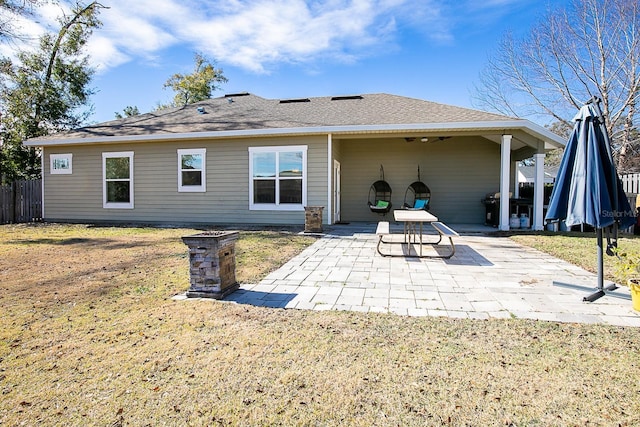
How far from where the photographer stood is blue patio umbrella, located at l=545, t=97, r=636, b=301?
3354 mm

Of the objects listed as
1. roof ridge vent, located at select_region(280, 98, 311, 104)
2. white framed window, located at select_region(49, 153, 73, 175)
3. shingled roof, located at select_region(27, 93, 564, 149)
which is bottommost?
white framed window, located at select_region(49, 153, 73, 175)

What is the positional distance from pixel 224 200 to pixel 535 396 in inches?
356

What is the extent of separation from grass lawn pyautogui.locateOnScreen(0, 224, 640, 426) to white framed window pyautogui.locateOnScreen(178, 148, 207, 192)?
22.2 ft

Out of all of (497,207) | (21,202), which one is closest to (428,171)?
(497,207)

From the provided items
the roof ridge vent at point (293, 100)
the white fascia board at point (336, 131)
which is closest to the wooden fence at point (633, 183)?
the white fascia board at point (336, 131)

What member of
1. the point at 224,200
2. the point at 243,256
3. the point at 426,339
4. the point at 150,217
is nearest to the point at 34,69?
the point at 150,217

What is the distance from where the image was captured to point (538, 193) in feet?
27.6

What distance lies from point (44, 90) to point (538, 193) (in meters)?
22.0

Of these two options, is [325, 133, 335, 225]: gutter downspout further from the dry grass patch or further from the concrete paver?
the dry grass patch

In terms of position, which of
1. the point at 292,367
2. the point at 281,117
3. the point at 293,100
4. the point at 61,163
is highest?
the point at 293,100

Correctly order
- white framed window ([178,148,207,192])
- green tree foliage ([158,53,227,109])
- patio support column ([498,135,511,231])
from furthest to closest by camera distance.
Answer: green tree foliage ([158,53,227,109])
white framed window ([178,148,207,192])
patio support column ([498,135,511,231])

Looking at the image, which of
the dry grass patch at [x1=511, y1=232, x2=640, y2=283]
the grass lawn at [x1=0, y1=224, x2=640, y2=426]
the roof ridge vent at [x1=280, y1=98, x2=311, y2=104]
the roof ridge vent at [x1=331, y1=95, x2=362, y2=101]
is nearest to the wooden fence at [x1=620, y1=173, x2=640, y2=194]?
the dry grass patch at [x1=511, y1=232, x2=640, y2=283]

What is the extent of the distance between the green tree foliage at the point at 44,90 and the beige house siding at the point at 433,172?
15.0 meters

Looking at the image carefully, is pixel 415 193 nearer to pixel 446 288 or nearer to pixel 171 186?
pixel 171 186
